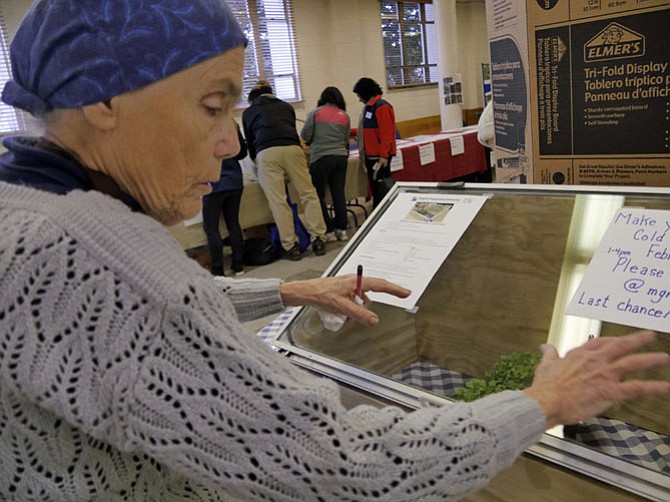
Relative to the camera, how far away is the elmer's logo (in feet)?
3.75

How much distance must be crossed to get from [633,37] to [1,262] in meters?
1.27

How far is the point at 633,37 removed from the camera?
1142mm

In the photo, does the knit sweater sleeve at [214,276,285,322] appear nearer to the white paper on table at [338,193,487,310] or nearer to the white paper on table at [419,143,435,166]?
the white paper on table at [338,193,487,310]

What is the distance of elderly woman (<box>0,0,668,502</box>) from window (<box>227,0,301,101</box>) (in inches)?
258

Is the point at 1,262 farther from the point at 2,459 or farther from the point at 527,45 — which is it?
the point at 527,45

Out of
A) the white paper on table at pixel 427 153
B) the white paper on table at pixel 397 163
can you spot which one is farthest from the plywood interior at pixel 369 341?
the white paper on table at pixel 427 153

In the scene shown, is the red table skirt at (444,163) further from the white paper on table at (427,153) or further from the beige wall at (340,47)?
the beige wall at (340,47)

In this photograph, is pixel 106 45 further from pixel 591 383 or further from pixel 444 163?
pixel 444 163

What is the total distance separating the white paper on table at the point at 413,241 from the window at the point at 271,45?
230 inches

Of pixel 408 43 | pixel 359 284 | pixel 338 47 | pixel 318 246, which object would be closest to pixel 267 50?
pixel 338 47

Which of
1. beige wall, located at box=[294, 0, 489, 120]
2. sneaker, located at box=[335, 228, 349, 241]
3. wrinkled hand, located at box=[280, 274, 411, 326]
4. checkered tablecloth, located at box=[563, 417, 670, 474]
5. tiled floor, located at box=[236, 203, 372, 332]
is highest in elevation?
beige wall, located at box=[294, 0, 489, 120]

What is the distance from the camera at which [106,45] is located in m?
0.52

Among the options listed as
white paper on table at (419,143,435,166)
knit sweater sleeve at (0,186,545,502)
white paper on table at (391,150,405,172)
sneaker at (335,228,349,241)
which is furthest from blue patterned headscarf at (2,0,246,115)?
white paper on table at (419,143,435,166)

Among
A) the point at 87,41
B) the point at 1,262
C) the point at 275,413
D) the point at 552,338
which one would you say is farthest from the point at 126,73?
the point at 552,338
